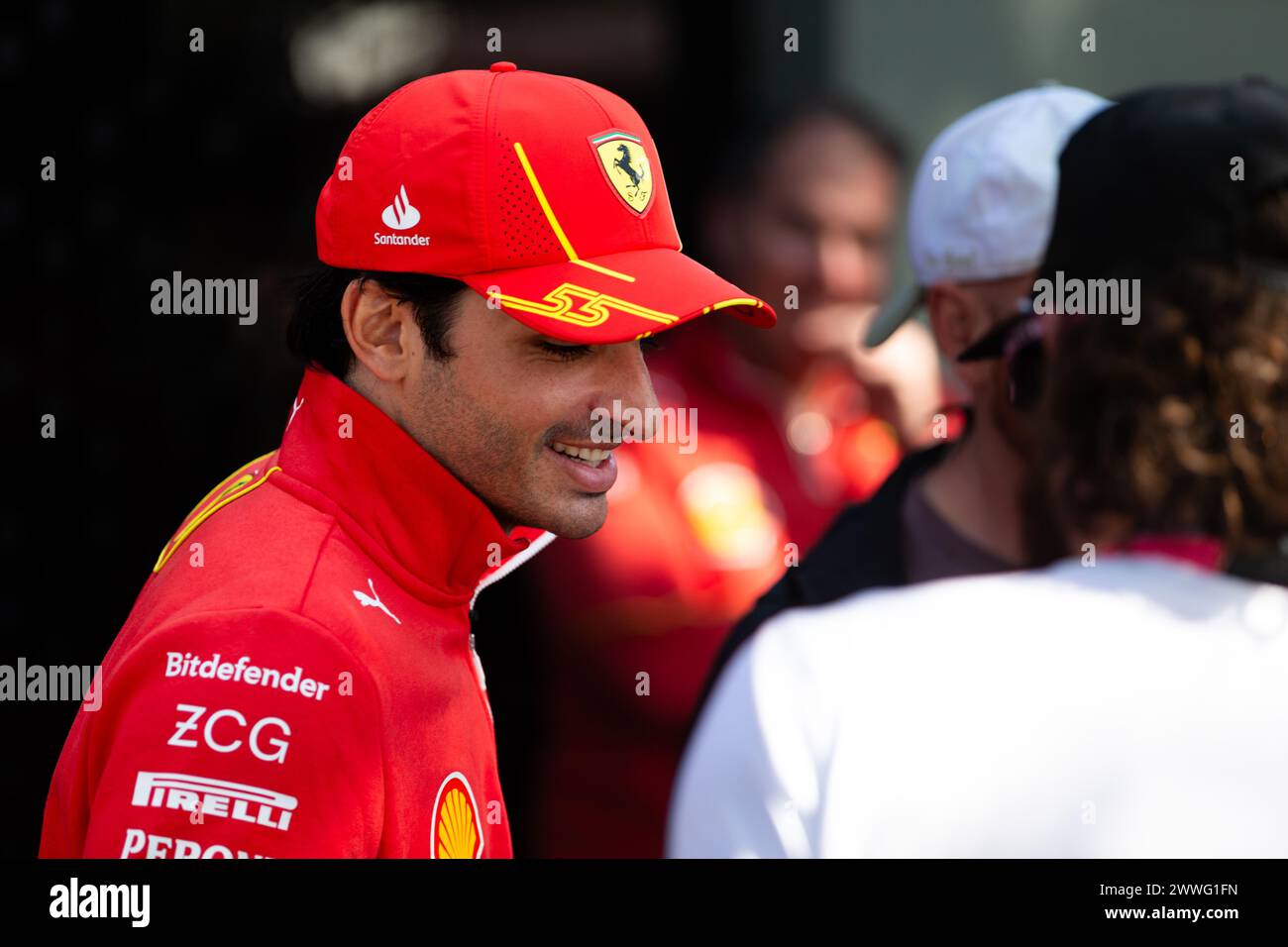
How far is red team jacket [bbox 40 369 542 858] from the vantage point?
128cm

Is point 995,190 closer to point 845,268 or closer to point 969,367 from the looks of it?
point 969,367

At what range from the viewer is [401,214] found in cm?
156

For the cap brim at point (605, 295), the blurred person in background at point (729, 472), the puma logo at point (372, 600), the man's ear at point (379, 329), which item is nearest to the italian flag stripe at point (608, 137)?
the cap brim at point (605, 295)

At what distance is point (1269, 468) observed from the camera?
165 cm

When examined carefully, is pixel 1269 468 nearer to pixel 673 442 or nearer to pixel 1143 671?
pixel 1143 671

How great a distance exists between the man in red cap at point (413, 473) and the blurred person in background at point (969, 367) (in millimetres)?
563

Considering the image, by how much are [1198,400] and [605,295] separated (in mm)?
582

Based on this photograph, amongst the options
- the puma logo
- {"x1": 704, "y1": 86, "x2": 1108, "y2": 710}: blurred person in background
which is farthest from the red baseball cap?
{"x1": 704, "y1": 86, "x2": 1108, "y2": 710}: blurred person in background

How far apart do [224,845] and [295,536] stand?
283 millimetres

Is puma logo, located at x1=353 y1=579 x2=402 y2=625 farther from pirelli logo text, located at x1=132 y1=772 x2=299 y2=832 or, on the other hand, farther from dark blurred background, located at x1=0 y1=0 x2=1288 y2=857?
dark blurred background, located at x1=0 y1=0 x2=1288 y2=857

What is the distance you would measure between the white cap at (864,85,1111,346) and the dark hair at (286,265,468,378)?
0.87 metres

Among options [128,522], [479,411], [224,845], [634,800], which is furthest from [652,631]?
[224,845]

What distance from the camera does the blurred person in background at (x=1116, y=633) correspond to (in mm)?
1467

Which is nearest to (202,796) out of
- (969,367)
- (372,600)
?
(372,600)
